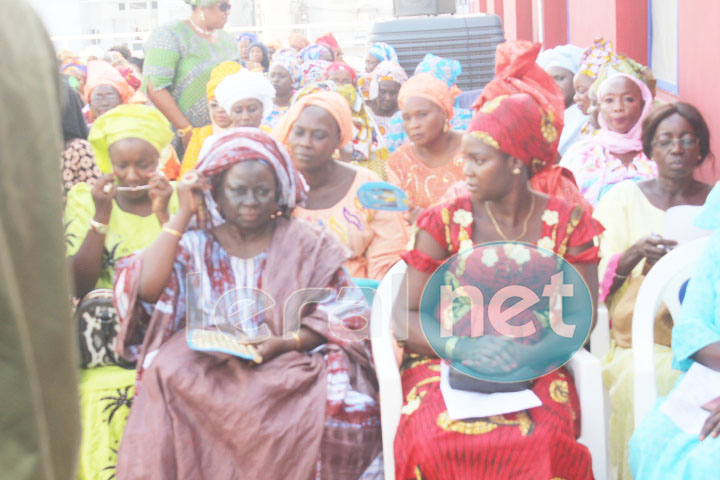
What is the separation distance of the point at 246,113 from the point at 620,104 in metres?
2.23

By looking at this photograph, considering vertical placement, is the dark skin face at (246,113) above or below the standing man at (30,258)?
below

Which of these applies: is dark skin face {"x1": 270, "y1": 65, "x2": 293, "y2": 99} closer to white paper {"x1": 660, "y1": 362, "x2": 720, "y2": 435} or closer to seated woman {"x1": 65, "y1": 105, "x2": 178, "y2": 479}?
seated woman {"x1": 65, "y1": 105, "x2": 178, "y2": 479}

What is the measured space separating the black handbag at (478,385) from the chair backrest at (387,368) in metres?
0.19

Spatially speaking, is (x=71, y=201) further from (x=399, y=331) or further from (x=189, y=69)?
(x=189, y=69)

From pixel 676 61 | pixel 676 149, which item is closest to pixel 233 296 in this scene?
pixel 676 149

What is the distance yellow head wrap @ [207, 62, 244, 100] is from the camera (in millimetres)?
5531

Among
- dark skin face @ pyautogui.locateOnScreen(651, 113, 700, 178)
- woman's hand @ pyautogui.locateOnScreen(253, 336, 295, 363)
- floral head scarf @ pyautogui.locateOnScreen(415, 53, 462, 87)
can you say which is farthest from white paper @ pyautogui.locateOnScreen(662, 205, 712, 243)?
floral head scarf @ pyautogui.locateOnScreen(415, 53, 462, 87)

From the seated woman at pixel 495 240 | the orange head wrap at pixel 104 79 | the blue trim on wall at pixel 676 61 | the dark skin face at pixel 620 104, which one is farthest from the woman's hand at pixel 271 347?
the orange head wrap at pixel 104 79

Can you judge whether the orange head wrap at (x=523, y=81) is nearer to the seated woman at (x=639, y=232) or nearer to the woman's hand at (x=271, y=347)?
the seated woman at (x=639, y=232)

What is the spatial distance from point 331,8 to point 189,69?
2957 centimetres

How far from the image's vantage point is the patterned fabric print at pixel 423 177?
15.9 feet

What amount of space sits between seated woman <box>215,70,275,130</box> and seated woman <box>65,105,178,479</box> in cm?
174

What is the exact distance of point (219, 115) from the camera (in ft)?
17.8

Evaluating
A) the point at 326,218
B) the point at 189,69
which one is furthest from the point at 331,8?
the point at 326,218
